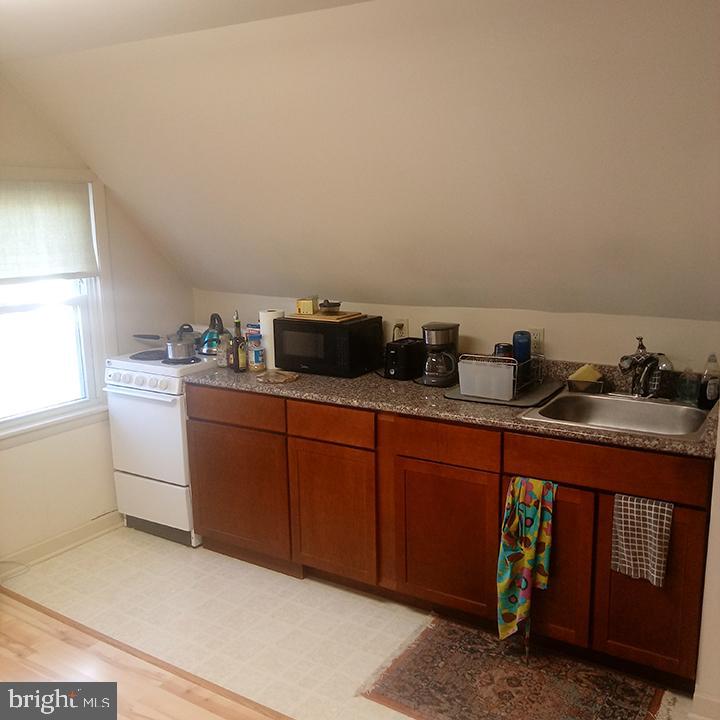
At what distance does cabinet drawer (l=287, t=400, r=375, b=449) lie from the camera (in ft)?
9.39

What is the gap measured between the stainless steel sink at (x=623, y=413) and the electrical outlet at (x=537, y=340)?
27 centimetres

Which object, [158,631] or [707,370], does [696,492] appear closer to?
[707,370]

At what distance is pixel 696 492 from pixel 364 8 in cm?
179

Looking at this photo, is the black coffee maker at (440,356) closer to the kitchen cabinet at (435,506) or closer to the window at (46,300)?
the kitchen cabinet at (435,506)

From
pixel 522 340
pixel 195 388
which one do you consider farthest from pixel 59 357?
pixel 522 340

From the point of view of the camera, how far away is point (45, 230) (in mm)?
3285

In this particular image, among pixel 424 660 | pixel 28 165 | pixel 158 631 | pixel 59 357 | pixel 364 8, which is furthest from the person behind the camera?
pixel 59 357

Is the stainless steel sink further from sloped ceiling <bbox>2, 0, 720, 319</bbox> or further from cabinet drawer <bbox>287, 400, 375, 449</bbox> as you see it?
cabinet drawer <bbox>287, 400, 375, 449</bbox>

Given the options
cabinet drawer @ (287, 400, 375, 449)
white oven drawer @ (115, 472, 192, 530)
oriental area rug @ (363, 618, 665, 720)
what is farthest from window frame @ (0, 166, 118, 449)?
oriental area rug @ (363, 618, 665, 720)

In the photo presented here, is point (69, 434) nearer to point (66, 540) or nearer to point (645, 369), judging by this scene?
point (66, 540)

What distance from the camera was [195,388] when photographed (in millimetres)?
3322

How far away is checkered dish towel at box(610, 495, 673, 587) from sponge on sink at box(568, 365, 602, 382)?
68 cm

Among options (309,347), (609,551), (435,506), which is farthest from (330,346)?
(609,551)

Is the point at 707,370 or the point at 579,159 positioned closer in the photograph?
the point at 579,159
